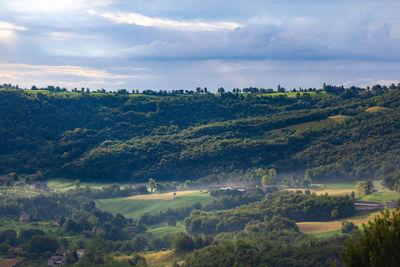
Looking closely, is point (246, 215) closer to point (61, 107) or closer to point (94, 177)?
point (94, 177)

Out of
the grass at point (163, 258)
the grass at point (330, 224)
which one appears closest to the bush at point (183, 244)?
the grass at point (163, 258)

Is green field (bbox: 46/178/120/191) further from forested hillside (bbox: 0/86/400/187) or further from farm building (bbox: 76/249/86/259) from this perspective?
farm building (bbox: 76/249/86/259)

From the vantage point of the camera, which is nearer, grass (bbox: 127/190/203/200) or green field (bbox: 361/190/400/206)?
green field (bbox: 361/190/400/206)

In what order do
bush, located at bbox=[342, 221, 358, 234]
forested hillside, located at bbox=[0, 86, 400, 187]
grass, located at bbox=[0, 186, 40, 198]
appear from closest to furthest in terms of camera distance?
bush, located at bbox=[342, 221, 358, 234], grass, located at bbox=[0, 186, 40, 198], forested hillside, located at bbox=[0, 86, 400, 187]

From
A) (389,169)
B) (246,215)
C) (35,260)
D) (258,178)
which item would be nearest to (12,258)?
(35,260)

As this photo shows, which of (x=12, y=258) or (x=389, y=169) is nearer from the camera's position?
(x=12, y=258)

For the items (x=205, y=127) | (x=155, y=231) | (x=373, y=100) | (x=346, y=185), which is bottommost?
(x=155, y=231)

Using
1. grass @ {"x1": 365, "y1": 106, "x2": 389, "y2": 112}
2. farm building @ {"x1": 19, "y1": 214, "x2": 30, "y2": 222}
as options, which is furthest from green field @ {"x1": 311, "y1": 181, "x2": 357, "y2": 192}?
farm building @ {"x1": 19, "y1": 214, "x2": 30, "y2": 222}

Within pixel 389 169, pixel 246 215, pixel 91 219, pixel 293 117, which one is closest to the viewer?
pixel 246 215
